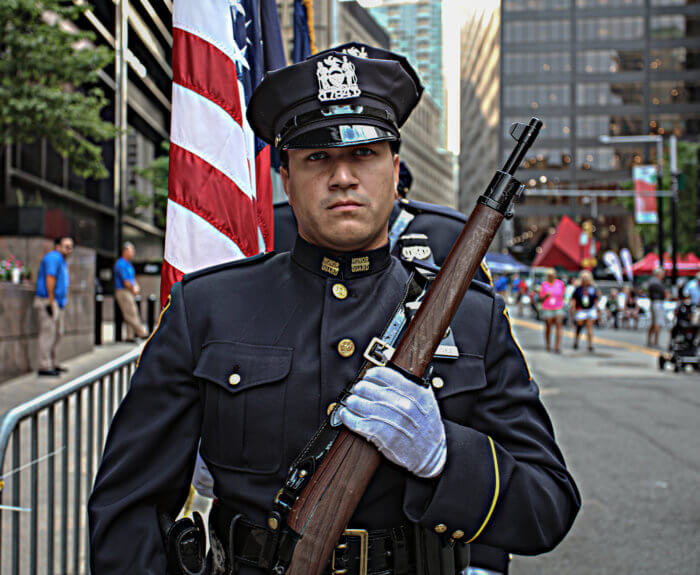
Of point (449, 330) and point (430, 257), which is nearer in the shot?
point (449, 330)

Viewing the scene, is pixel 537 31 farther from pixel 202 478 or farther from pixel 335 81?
pixel 202 478

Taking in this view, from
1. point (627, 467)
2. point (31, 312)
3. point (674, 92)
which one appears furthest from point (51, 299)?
point (674, 92)

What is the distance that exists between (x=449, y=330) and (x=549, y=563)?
3342mm

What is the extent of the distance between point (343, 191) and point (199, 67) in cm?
138

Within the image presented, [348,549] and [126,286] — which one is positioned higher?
[126,286]

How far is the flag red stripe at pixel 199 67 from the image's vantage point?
2.84m

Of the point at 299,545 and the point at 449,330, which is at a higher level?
the point at 449,330

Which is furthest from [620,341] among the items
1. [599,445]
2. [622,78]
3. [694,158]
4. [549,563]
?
[622,78]

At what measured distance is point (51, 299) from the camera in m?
9.94

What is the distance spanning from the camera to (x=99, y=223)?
26.6 m

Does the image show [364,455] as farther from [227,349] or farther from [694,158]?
[694,158]

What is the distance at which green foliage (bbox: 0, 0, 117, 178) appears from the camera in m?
12.0

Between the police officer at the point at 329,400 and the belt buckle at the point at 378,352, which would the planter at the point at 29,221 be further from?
the belt buckle at the point at 378,352

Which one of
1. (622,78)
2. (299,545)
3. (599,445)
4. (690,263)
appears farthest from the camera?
(622,78)
